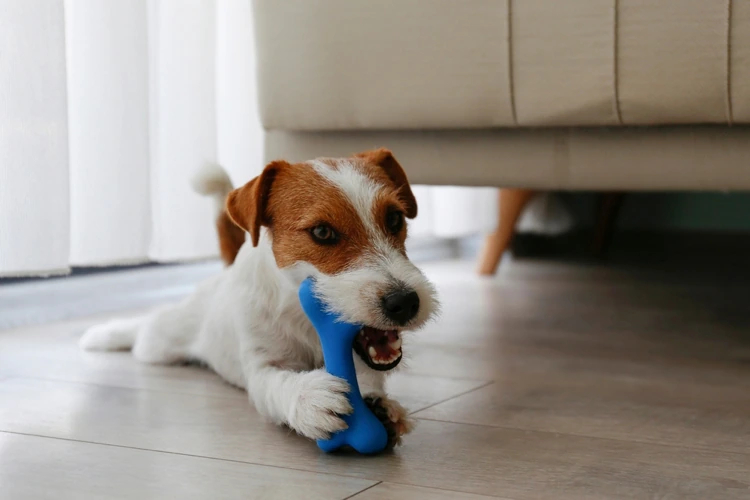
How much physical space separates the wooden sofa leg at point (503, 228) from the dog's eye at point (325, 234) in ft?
5.46

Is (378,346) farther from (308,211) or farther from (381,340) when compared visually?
(308,211)

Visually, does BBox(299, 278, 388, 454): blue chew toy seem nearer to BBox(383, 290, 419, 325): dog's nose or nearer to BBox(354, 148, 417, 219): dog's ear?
BBox(383, 290, 419, 325): dog's nose

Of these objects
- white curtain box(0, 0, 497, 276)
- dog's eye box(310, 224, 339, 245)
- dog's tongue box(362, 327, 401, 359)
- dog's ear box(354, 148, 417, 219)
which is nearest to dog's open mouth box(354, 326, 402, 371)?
dog's tongue box(362, 327, 401, 359)

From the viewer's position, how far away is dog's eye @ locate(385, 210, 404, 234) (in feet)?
3.62

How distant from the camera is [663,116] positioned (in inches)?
54.6

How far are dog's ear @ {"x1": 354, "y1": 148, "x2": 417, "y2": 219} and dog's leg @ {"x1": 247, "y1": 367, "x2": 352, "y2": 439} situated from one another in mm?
286

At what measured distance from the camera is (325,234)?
42.2 inches

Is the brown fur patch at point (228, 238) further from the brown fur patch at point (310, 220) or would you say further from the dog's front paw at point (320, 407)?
the dog's front paw at point (320, 407)

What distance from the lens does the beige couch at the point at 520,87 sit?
135cm

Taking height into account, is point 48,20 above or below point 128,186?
above

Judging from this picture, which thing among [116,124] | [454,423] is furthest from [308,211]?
[116,124]

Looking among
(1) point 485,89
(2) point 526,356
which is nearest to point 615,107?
(1) point 485,89

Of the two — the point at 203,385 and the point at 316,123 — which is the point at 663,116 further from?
the point at 203,385

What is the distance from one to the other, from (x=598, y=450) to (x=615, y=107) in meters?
0.61
